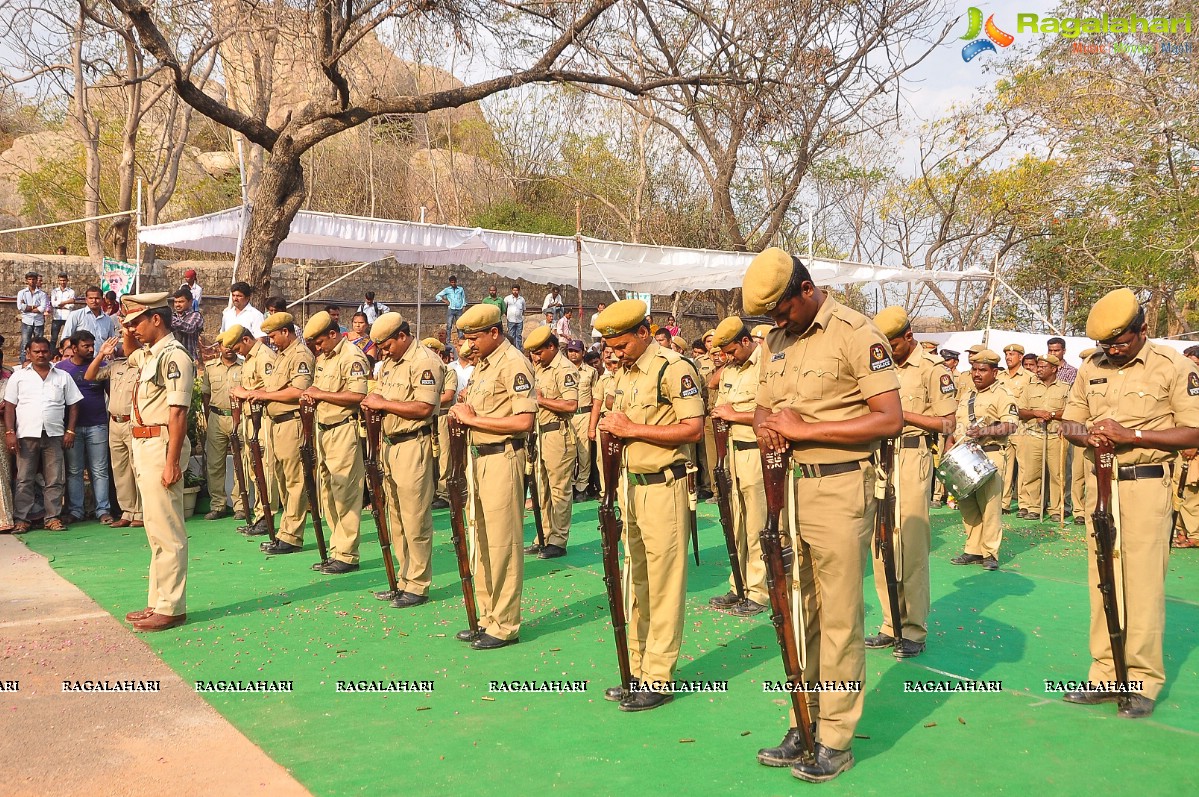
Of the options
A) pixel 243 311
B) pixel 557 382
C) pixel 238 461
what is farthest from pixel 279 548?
pixel 243 311

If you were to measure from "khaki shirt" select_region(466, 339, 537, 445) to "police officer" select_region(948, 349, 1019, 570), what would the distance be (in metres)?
3.35

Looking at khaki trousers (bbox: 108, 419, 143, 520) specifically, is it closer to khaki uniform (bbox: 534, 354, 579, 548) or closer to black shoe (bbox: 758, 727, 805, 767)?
khaki uniform (bbox: 534, 354, 579, 548)

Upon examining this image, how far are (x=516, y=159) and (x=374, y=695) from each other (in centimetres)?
3060

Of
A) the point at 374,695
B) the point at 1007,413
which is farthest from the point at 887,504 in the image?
the point at 1007,413

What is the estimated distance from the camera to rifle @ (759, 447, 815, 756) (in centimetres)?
397

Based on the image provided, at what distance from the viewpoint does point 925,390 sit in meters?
6.32

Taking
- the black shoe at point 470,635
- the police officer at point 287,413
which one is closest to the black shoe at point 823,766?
the black shoe at point 470,635

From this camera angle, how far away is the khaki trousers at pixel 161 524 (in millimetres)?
6164

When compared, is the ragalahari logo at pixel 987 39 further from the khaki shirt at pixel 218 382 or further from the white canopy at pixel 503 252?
the khaki shirt at pixel 218 382

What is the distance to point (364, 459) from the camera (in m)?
7.85

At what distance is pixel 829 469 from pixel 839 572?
1.44 ft

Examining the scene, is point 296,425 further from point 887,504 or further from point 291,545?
point 887,504

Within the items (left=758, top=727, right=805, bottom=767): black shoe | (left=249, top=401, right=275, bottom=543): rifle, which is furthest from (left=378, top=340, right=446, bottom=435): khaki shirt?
(left=758, top=727, right=805, bottom=767): black shoe

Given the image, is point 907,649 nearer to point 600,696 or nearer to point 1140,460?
point 1140,460
